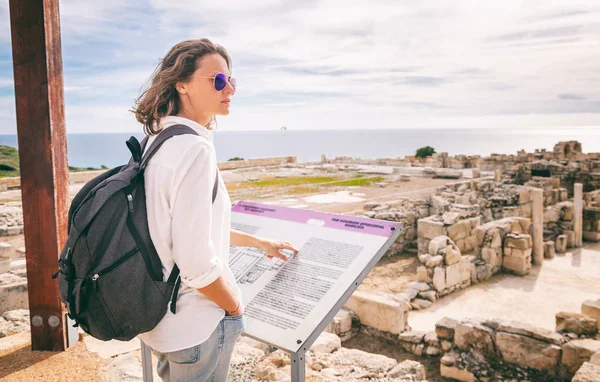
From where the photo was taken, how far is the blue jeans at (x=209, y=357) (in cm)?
187

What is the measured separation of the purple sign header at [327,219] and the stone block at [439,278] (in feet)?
20.2

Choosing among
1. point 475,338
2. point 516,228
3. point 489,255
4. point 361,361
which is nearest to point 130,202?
point 361,361

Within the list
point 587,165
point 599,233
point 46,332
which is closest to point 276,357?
point 46,332

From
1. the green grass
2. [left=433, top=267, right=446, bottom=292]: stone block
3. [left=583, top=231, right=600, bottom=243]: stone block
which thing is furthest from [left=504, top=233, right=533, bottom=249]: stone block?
the green grass

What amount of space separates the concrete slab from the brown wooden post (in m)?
5.57

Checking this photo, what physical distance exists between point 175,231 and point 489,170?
2974cm

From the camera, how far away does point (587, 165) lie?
→ 23031 mm

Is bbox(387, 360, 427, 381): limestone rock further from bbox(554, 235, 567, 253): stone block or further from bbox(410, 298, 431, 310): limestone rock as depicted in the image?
bbox(554, 235, 567, 253): stone block

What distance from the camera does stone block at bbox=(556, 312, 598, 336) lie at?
5.75m

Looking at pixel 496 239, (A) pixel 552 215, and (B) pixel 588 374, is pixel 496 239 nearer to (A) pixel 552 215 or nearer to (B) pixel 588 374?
(A) pixel 552 215

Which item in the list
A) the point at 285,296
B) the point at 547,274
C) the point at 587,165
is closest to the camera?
the point at 285,296

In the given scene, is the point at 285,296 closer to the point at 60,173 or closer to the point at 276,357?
the point at 276,357

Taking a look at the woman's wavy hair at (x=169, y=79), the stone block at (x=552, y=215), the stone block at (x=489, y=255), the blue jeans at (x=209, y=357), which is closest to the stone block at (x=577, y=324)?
the stone block at (x=489, y=255)

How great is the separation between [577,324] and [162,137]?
238 inches
